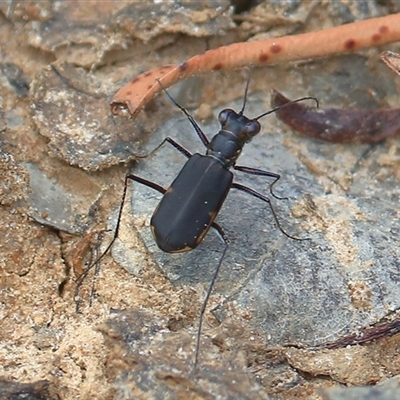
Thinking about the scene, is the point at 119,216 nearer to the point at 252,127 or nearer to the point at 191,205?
the point at 191,205

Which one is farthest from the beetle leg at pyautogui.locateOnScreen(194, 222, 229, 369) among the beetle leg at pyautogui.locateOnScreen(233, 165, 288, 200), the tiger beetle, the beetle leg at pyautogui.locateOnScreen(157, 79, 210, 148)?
the beetle leg at pyautogui.locateOnScreen(157, 79, 210, 148)

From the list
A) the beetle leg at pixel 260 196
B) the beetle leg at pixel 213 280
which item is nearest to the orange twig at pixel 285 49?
the beetle leg at pixel 260 196

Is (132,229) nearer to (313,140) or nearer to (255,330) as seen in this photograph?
(255,330)

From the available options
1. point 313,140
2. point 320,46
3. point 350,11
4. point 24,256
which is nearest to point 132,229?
point 24,256

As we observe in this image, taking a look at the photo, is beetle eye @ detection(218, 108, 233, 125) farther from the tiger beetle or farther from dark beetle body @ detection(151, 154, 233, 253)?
dark beetle body @ detection(151, 154, 233, 253)

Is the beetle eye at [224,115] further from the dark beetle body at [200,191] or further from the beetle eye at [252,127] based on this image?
the beetle eye at [252,127]

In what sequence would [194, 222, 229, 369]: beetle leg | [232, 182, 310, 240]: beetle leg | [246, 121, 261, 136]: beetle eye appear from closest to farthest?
[194, 222, 229, 369]: beetle leg
[232, 182, 310, 240]: beetle leg
[246, 121, 261, 136]: beetle eye
